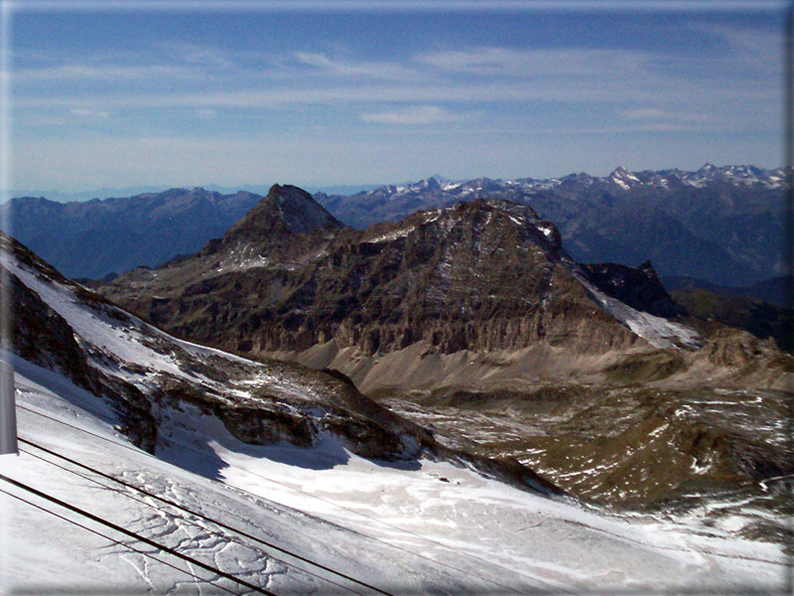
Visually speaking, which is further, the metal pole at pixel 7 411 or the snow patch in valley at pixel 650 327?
the snow patch in valley at pixel 650 327

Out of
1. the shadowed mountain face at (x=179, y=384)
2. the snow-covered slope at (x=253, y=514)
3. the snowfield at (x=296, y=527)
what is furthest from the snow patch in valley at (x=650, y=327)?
the snowfield at (x=296, y=527)

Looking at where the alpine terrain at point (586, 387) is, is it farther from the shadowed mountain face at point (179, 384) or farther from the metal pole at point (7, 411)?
the metal pole at point (7, 411)

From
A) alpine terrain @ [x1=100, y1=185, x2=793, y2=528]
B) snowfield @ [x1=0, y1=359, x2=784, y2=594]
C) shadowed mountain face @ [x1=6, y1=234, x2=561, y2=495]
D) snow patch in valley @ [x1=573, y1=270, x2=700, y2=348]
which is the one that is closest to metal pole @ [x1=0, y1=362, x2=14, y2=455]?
snowfield @ [x1=0, y1=359, x2=784, y2=594]

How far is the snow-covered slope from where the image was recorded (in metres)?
10.7

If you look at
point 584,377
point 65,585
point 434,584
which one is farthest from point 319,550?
point 584,377

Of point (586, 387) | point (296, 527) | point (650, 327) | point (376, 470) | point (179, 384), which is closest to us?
point (296, 527)

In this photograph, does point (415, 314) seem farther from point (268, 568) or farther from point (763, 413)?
point (268, 568)

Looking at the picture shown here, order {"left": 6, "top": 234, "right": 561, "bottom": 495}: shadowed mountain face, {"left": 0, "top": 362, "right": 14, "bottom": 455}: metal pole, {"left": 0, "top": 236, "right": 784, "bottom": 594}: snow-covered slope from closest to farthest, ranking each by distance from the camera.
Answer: {"left": 0, "top": 362, "right": 14, "bottom": 455}: metal pole → {"left": 0, "top": 236, "right": 784, "bottom": 594}: snow-covered slope → {"left": 6, "top": 234, "right": 561, "bottom": 495}: shadowed mountain face

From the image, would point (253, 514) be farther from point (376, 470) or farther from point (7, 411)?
point (376, 470)

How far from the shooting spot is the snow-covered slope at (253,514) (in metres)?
10.7

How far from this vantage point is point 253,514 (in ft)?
56.2

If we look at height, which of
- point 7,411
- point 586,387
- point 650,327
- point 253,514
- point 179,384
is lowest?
point 586,387

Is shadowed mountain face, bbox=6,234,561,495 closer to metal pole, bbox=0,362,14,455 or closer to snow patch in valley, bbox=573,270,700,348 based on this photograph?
metal pole, bbox=0,362,14,455

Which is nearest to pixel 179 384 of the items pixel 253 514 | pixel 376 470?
pixel 376 470
